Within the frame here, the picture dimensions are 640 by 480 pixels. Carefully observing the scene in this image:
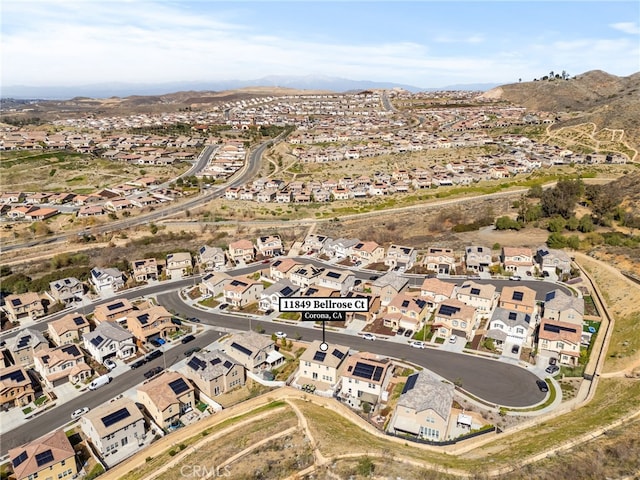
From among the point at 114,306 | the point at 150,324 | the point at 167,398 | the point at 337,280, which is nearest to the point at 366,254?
the point at 337,280

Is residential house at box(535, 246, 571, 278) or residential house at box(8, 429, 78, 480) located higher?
residential house at box(535, 246, 571, 278)

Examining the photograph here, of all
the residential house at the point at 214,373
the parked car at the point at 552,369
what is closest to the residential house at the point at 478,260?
the parked car at the point at 552,369

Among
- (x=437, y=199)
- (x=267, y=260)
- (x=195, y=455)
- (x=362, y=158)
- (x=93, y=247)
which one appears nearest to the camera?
(x=195, y=455)

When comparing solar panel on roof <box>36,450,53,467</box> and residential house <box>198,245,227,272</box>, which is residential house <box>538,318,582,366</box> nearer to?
solar panel on roof <box>36,450,53,467</box>

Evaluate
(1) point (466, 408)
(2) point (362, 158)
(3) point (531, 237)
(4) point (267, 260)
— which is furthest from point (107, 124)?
(1) point (466, 408)

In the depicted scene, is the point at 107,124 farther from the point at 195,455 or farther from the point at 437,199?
the point at 195,455

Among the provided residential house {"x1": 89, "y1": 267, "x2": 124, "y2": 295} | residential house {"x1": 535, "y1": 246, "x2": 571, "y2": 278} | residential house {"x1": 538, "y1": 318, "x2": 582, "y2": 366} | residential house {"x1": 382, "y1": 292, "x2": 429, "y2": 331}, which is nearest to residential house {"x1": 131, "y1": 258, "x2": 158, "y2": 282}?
residential house {"x1": 89, "y1": 267, "x2": 124, "y2": 295}

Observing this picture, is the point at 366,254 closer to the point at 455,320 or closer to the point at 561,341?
the point at 455,320
